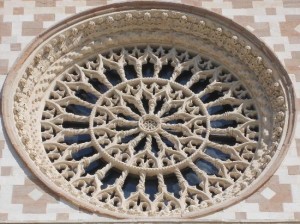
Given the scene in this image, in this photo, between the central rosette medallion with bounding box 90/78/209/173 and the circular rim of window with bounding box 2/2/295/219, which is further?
the central rosette medallion with bounding box 90/78/209/173

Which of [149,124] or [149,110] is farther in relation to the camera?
[149,110]

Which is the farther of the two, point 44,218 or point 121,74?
point 121,74

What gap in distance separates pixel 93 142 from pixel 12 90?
4.69 feet

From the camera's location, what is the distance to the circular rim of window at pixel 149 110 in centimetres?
1931

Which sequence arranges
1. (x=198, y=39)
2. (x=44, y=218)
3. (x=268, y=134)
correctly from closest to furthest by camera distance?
(x=44, y=218)
(x=268, y=134)
(x=198, y=39)

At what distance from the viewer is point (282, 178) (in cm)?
1912

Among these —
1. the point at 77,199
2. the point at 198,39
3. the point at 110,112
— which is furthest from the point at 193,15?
the point at 77,199

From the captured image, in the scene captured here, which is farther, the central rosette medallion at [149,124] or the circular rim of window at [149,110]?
the central rosette medallion at [149,124]

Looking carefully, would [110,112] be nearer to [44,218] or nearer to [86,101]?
[86,101]

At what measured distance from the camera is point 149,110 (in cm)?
2041

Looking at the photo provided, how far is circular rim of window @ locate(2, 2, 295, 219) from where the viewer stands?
1931 cm

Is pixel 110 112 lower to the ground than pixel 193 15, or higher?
lower

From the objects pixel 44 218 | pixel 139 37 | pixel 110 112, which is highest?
pixel 139 37

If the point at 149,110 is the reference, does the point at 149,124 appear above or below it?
below
